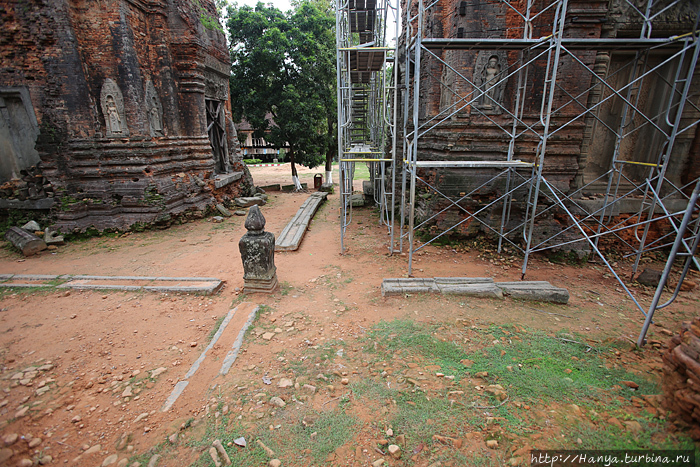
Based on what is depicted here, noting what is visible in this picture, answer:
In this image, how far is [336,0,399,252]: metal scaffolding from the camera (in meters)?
6.96

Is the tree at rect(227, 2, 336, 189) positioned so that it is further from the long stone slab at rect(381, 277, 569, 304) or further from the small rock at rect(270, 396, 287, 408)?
the small rock at rect(270, 396, 287, 408)

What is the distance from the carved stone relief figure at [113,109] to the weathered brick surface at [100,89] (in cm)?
11

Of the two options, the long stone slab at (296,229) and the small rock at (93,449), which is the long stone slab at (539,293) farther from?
the small rock at (93,449)

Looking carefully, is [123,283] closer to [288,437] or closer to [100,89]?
[288,437]

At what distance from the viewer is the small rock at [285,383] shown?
10.6ft

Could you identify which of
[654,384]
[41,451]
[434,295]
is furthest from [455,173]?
[41,451]

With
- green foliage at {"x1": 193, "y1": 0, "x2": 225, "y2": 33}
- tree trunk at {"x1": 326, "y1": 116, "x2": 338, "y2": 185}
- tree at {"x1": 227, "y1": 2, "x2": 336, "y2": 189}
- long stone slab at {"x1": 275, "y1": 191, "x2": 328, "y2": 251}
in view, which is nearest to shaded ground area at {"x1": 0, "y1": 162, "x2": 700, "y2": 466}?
long stone slab at {"x1": 275, "y1": 191, "x2": 328, "y2": 251}

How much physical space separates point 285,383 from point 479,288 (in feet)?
10.4

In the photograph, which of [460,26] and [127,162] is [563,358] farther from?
[127,162]

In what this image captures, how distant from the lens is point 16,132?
8242mm

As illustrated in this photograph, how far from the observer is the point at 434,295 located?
16.0 feet

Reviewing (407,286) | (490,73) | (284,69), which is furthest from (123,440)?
(284,69)

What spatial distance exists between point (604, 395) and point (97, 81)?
1132 cm

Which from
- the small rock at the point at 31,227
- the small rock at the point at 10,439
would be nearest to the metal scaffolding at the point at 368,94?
the small rock at the point at 10,439
